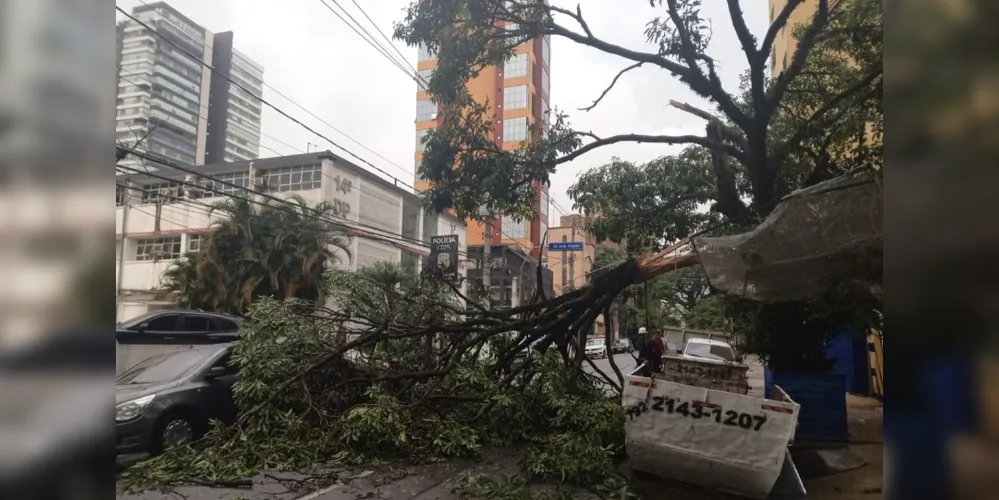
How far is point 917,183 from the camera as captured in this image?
1.48 metres

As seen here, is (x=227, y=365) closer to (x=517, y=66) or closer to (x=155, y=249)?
(x=517, y=66)

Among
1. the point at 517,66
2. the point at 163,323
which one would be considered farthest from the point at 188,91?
the point at 517,66

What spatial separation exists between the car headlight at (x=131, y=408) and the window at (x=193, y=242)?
12.6 meters

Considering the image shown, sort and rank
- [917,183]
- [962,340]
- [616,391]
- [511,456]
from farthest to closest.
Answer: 1. [616,391]
2. [511,456]
3. [917,183]
4. [962,340]

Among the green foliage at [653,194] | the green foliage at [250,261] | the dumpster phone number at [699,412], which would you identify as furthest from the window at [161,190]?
the dumpster phone number at [699,412]

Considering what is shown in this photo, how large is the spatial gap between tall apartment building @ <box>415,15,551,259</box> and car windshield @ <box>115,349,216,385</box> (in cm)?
358

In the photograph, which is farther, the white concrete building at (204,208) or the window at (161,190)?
the white concrete building at (204,208)

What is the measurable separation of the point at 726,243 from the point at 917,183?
464cm

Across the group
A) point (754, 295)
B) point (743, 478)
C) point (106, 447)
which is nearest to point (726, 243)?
point (754, 295)

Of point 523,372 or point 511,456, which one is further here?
point 523,372

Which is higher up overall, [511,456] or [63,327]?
[63,327]

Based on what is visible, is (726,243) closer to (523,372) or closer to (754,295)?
(754,295)

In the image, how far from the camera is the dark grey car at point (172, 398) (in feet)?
19.4

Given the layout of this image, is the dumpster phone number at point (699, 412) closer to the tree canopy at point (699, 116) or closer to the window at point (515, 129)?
the tree canopy at point (699, 116)
